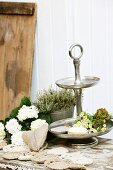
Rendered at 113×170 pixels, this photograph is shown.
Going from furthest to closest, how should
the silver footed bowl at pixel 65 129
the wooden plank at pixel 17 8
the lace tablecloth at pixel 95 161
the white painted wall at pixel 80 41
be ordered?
the wooden plank at pixel 17 8 → the white painted wall at pixel 80 41 → the silver footed bowl at pixel 65 129 → the lace tablecloth at pixel 95 161

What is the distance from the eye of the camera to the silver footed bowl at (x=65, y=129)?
1.62 metres

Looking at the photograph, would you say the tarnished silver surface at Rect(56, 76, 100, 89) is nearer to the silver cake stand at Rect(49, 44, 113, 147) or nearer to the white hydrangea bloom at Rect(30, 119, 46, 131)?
the silver cake stand at Rect(49, 44, 113, 147)

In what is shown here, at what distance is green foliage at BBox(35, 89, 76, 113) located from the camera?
1.82 m

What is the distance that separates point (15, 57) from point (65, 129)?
873 millimetres

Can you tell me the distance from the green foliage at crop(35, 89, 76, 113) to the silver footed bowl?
7 centimetres

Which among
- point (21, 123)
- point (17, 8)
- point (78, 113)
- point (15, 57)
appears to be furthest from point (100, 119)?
point (17, 8)

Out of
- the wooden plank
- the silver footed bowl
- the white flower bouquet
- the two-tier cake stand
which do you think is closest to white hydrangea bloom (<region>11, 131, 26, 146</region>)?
the white flower bouquet

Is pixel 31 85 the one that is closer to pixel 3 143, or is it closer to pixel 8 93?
pixel 8 93

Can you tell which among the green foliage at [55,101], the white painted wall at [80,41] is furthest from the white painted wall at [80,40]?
the green foliage at [55,101]

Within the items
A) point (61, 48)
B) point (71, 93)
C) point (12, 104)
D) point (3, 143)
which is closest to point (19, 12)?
point (61, 48)

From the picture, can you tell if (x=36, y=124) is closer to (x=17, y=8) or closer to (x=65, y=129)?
(x=65, y=129)

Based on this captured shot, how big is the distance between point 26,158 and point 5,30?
117 centimetres

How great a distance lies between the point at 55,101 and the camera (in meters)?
1.86

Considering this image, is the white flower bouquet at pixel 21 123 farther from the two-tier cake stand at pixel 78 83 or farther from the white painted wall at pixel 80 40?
the white painted wall at pixel 80 40
